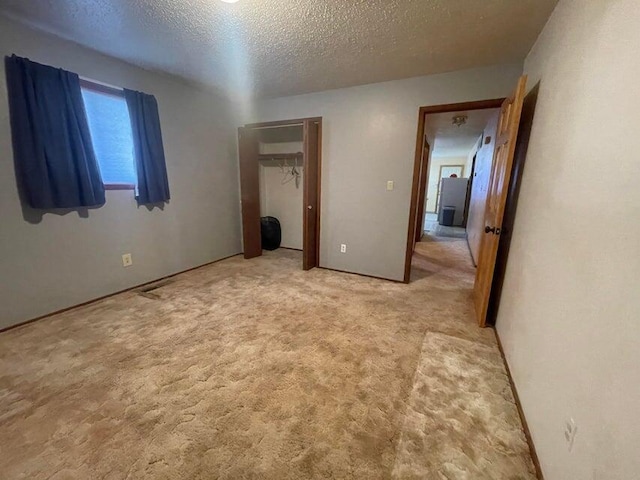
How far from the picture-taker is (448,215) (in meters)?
7.47

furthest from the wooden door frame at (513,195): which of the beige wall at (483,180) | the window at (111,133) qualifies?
the window at (111,133)

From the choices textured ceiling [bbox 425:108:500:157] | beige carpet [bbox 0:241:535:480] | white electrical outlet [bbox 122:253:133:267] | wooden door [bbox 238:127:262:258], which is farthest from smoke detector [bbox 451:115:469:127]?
white electrical outlet [bbox 122:253:133:267]

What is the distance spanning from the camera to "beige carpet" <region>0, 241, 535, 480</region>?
3.67 ft

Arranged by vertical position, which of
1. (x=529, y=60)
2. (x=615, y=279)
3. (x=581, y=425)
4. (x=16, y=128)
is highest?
(x=529, y=60)

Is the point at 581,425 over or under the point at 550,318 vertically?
under

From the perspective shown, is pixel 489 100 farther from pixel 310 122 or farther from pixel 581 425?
pixel 581 425

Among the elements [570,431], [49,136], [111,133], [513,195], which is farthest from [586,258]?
[111,133]

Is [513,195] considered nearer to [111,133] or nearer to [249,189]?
[249,189]

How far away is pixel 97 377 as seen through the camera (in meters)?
1.57

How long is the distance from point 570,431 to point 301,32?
265cm

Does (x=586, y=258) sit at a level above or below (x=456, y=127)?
below

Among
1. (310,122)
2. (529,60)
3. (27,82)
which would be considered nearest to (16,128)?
(27,82)

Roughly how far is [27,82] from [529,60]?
3.89 metres

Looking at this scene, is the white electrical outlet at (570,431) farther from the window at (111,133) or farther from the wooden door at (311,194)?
the window at (111,133)
